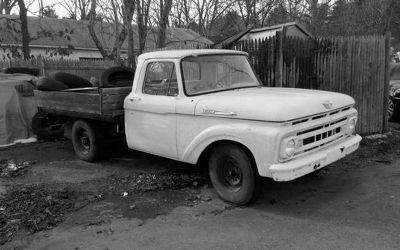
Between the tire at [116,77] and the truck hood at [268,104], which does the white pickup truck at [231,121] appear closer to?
the truck hood at [268,104]

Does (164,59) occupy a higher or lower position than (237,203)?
higher

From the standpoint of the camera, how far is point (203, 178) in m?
6.20

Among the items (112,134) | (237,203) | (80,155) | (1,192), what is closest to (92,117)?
(112,134)

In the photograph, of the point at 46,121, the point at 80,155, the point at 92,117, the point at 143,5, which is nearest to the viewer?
the point at 92,117

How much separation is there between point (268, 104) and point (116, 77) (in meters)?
4.19

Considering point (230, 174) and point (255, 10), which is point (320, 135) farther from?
point (255, 10)

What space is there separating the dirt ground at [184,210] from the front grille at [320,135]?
0.73m

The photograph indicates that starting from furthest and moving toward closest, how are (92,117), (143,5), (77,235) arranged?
(143,5) → (92,117) → (77,235)

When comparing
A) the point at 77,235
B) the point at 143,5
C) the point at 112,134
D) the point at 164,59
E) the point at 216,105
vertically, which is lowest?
the point at 77,235

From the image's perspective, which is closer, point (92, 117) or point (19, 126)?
point (92, 117)

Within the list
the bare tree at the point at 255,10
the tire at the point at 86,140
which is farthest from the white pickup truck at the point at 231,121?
the bare tree at the point at 255,10

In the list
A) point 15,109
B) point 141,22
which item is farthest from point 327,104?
point 141,22

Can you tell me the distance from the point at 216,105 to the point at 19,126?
6.17 meters

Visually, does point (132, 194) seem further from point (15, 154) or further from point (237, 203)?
point (15, 154)
